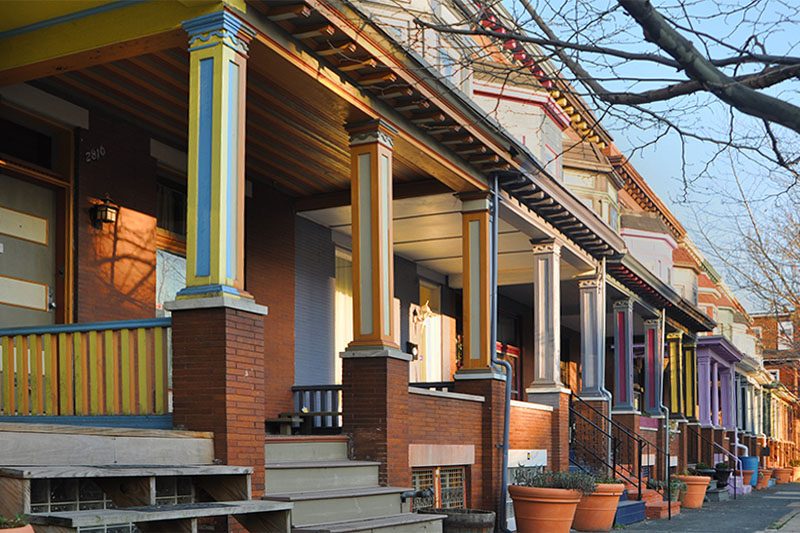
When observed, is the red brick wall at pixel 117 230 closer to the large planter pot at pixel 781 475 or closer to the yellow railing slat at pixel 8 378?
the yellow railing slat at pixel 8 378

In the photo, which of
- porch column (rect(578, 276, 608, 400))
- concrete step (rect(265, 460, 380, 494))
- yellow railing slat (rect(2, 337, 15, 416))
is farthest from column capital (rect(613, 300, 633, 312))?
yellow railing slat (rect(2, 337, 15, 416))

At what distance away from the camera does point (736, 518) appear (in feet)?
59.1

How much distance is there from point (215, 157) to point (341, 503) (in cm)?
325

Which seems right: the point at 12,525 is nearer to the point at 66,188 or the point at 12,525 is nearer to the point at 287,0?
the point at 287,0

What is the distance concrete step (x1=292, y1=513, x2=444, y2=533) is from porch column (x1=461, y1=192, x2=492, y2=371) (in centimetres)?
381

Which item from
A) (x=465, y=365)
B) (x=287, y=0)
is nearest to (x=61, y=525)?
(x=287, y=0)

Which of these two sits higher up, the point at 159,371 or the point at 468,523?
the point at 159,371

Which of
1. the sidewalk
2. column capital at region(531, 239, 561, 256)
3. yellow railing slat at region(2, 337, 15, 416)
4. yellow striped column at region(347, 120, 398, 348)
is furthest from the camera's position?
column capital at region(531, 239, 561, 256)

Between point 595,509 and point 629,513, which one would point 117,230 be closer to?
point 595,509

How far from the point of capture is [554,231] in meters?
15.8

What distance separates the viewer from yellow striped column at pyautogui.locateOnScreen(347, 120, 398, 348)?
1012 cm

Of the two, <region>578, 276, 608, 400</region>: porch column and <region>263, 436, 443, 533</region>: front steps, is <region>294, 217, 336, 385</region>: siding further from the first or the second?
<region>578, 276, 608, 400</region>: porch column

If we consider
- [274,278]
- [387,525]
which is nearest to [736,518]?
[274,278]

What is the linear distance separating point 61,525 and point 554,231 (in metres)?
11.8
